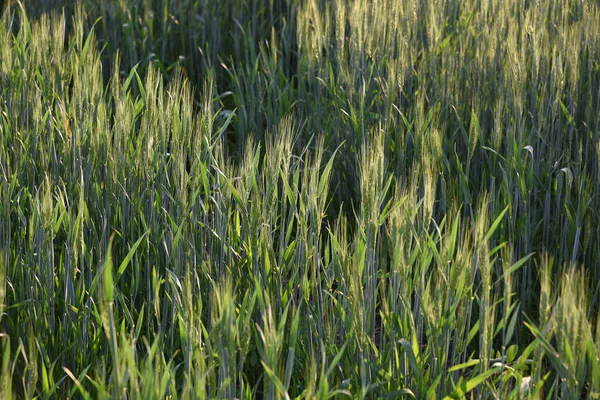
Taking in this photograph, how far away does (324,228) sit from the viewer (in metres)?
2.08

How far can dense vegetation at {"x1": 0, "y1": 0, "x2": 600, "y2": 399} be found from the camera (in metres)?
1.27

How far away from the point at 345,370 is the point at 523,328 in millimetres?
515

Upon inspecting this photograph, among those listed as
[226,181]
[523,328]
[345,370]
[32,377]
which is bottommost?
[523,328]

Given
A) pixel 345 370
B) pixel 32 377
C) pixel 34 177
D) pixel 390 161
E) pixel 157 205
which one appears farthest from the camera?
pixel 390 161

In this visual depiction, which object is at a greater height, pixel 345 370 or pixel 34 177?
pixel 34 177

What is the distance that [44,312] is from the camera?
4.92ft

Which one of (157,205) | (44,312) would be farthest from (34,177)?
(44,312)

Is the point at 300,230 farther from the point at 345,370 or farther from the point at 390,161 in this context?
the point at 390,161

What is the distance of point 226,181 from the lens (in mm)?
1510

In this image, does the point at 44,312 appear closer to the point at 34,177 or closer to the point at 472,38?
the point at 34,177

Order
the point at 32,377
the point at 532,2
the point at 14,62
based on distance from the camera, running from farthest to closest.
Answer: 1. the point at 532,2
2. the point at 14,62
3. the point at 32,377

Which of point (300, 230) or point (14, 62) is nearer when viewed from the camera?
point (300, 230)

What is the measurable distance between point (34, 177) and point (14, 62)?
1.76 ft

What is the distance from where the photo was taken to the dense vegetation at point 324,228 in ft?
4.16
